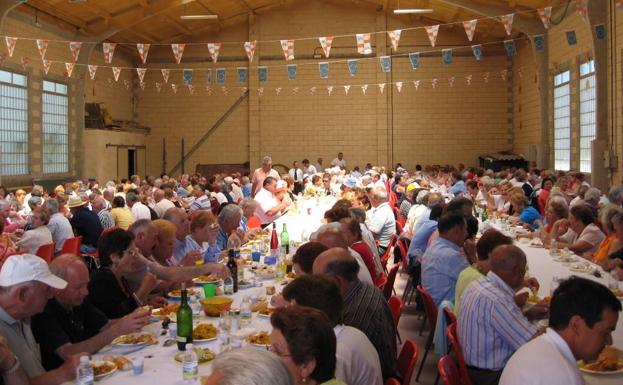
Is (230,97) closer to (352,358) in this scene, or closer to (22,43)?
(22,43)

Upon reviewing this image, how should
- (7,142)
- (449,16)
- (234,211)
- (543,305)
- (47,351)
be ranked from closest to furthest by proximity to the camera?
(47,351)
(543,305)
(234,211)
(7,142)
(449,16)

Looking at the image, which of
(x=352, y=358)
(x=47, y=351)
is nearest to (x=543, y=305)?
(x=352, y=358)

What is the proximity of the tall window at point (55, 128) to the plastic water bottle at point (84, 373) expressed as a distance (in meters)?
14.2

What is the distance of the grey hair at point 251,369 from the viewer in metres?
1.50

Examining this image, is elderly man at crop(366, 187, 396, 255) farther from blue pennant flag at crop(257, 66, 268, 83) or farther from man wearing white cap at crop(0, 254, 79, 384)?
blue pennant flag at crop(257, 66, 268, 83)

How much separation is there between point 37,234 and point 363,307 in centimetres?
503

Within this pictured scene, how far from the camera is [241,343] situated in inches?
133

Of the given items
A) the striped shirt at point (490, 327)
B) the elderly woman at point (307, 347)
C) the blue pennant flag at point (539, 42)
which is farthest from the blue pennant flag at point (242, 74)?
the elderly woman at point (307, 347)

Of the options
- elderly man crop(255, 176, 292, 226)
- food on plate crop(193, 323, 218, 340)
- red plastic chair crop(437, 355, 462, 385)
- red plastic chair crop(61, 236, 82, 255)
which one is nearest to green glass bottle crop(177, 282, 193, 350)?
food on plate crop(193, 323, 218, 340)

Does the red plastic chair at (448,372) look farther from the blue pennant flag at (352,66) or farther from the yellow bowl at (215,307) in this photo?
the blue pennant flag at (352,66)

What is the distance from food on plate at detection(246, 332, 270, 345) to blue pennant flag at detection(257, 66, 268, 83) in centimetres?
1797

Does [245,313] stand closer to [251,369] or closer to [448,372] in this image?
[448,372]

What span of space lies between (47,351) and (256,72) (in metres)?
19.2

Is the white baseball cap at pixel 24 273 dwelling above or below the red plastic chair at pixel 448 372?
above
